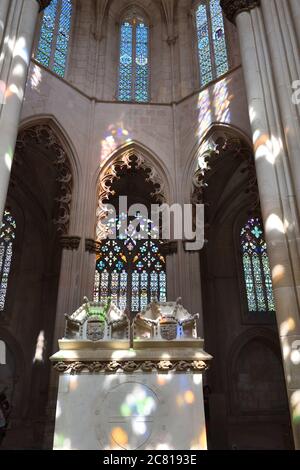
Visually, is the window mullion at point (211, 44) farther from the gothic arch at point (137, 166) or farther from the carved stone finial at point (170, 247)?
the carved stone finial at point (170, 247)

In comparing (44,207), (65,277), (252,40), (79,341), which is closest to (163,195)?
(65,277)

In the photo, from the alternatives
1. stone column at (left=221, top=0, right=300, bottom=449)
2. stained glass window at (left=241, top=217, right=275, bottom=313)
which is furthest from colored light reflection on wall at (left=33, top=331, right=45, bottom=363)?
stone column at (left=221, top=0, right=300, bottom=449)

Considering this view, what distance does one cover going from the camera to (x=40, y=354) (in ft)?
43.7

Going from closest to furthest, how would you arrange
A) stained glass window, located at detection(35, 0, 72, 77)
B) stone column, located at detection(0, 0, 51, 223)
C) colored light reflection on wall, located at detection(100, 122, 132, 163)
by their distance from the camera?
1. stone column, located at detection(0, 0, 51, 223)
2. colored light reflection on wall, located at detection(100, 122, 132, 163)
3. stained glass window, located at detection(35, 0, 72, 77)

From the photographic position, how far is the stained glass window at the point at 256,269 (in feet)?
48.1

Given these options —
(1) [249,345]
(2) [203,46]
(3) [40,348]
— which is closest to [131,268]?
(3) [40,348]

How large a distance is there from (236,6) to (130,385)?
8.33 meters

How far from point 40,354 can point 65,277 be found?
5061 millimetres

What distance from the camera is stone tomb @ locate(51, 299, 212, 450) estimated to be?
10.4ft

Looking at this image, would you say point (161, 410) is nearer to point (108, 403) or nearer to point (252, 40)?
point (108, 403)

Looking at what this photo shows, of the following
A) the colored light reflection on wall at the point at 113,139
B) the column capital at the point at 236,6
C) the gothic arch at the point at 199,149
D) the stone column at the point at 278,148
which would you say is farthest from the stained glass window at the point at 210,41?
the stone column at the point at 278,148

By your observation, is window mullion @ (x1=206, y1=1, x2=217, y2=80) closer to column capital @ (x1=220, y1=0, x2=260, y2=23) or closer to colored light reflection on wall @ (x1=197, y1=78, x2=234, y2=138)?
colored light reflection on wall @ (x1=197, y1=78, x2=234, y2=138)

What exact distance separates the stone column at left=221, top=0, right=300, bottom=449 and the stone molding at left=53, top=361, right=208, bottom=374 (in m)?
2.72

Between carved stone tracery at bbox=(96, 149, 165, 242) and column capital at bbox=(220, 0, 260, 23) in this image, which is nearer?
column capital at bbox=(220, 0, 260, 23)
